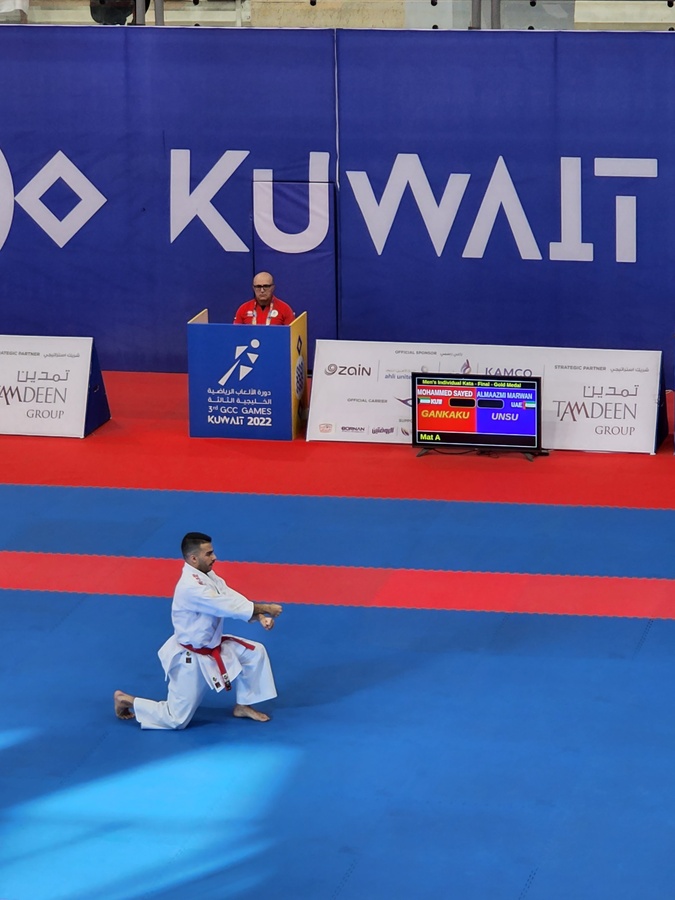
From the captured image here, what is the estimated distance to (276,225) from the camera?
18.4m

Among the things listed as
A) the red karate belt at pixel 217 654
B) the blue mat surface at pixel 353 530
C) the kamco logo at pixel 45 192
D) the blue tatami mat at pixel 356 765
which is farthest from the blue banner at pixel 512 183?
the red karate belt at pixel 217 654

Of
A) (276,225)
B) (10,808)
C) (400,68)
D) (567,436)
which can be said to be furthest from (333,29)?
(10,808)

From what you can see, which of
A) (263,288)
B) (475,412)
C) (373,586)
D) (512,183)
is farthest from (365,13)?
(373,586)

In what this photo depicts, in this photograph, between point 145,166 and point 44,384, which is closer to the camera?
point 44,384

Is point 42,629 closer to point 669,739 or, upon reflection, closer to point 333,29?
point 669,739

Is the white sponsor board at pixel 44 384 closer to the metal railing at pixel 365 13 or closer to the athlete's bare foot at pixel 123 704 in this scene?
the metal railing at pixel 365 13

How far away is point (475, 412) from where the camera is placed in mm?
15352

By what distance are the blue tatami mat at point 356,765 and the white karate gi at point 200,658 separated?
0.59 ft

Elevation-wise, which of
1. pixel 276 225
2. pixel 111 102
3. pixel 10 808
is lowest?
pixel 10 808

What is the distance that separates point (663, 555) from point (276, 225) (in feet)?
25.1

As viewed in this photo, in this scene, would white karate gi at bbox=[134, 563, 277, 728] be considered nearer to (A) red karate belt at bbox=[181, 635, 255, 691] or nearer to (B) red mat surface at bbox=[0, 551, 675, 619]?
(A) red karate belt at bbox=[181, 635, 255, 691]

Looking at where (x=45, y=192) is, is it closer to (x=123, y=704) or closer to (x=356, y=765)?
(x=123, y=704)

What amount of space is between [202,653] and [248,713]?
61 centimetres

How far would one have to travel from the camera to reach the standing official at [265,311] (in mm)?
16266
